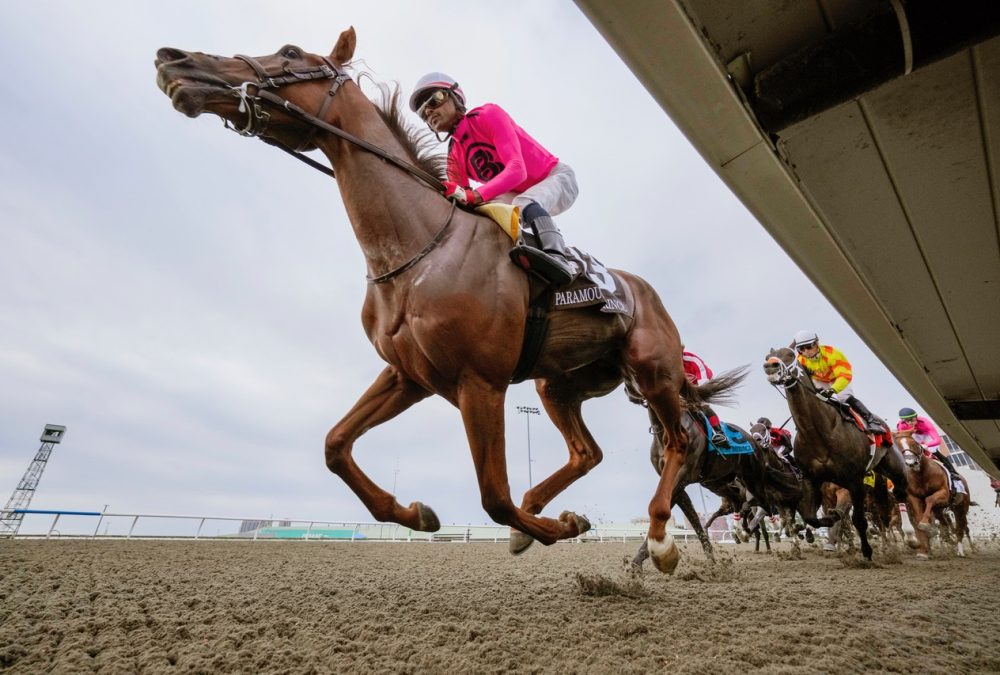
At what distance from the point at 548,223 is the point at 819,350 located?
19.8ft

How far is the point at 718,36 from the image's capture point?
3.62 feet

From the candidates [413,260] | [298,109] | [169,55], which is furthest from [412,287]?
[169,55]

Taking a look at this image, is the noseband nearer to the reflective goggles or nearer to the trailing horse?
the trailing horse

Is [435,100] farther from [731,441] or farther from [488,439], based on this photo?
[731,441]

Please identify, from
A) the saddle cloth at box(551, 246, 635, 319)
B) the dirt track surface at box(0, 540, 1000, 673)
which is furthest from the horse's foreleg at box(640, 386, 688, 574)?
the saddle cloth at box(551, 246, 635, 319)

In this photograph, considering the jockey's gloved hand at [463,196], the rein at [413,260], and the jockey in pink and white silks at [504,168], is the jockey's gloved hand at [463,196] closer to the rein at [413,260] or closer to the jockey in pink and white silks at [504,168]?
the jockey in pink and white silks at [504,168]

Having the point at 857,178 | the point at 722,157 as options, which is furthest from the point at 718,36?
the point at 857,178

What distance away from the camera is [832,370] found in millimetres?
6586

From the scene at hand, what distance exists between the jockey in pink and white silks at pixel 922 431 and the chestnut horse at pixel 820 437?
404 cm

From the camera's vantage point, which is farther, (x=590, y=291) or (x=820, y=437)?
(x=820, y=437)

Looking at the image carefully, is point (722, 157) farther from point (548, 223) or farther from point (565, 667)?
point (565, 667)

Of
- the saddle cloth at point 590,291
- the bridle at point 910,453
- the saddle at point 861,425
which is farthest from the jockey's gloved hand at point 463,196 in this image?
the bridle at point 910,453

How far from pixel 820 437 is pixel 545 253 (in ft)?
16.5

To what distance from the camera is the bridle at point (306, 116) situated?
86.0 inches
